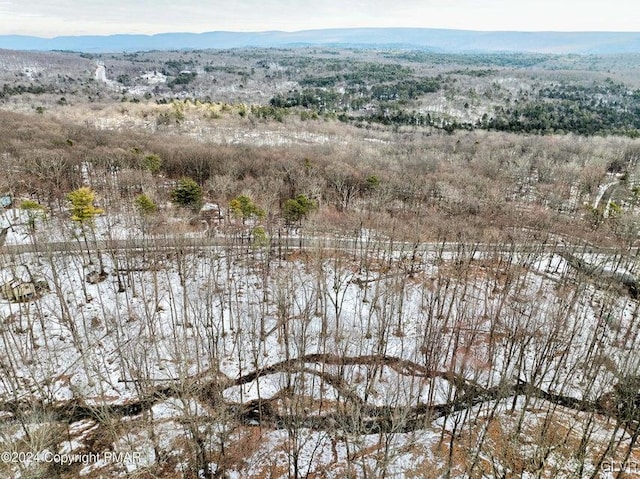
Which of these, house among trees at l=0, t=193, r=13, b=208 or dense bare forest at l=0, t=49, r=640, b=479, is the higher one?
house among trees at l=0, t=193, r=13, b=208

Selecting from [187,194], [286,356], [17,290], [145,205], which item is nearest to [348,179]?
[187,194]

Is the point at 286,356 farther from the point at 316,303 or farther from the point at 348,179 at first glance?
the point at 348,179

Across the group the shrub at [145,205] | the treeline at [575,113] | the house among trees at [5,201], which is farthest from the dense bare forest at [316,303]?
the treeline at [575,113]

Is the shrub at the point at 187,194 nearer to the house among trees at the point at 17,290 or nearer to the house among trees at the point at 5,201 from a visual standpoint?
the house among trees at the point at 17,290

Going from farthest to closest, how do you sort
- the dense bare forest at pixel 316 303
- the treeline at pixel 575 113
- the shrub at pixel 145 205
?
the treeline at pixel 575 113
the shrub at pixel 145 205
the dense bare forest at pixel 316 303

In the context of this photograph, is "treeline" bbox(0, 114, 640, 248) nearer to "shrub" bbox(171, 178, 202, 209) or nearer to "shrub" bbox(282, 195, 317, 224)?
"shrub" bbox(282, 195, 317, 224)

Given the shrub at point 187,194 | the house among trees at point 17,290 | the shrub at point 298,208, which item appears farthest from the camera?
the shrub at point 187,194

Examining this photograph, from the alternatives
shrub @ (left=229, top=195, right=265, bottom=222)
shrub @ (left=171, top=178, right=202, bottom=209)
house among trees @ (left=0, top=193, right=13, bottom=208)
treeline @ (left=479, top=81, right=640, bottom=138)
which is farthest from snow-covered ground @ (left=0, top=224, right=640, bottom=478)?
treeline @ (left=479, top=81, right=640, bottom=138)

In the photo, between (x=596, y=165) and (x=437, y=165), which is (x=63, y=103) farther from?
(x=596, y=165)

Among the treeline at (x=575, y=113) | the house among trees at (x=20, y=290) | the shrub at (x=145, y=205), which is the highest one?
the treeline at (x=575, y=113)
